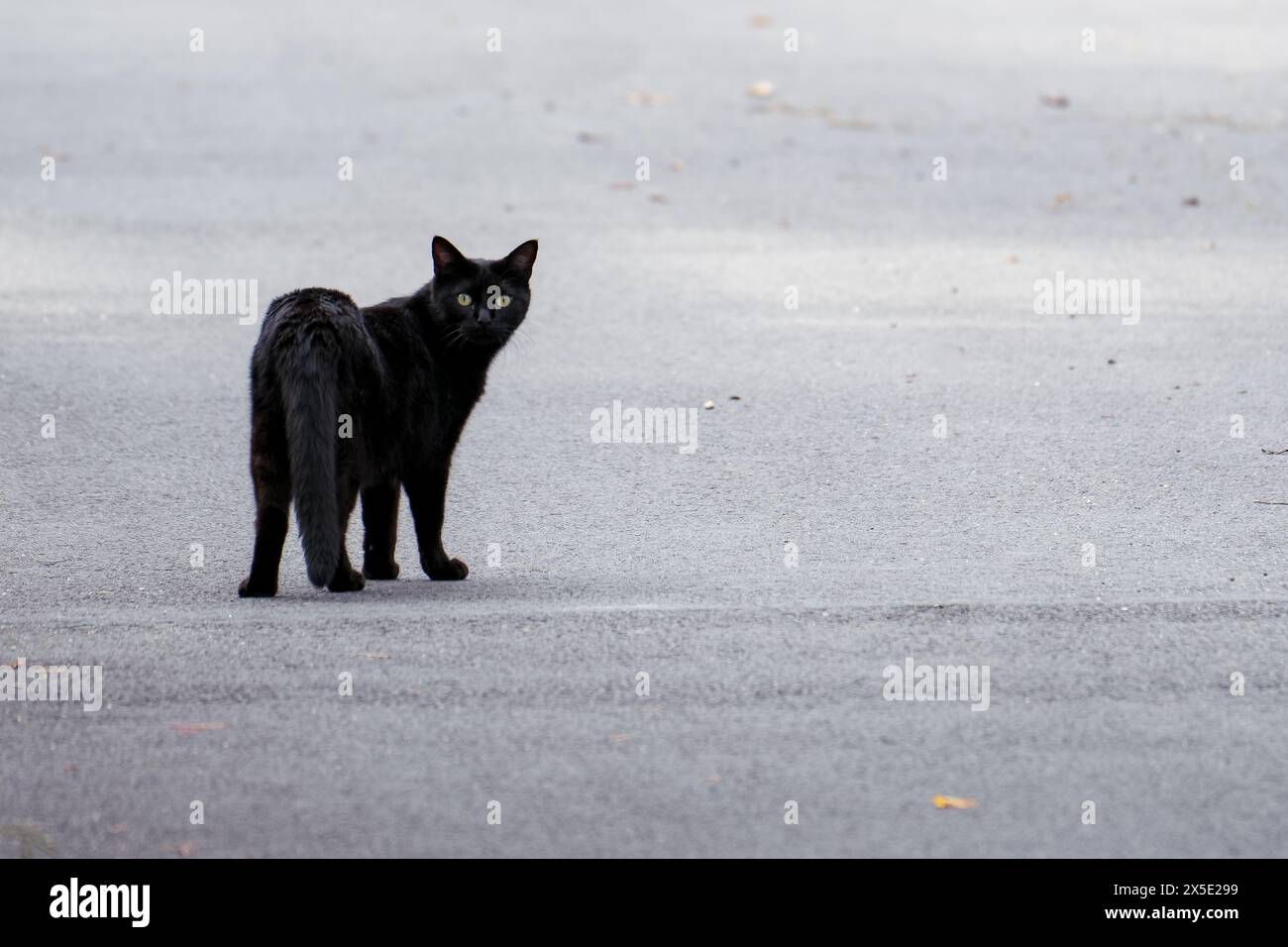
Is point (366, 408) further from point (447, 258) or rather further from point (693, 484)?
point (693, 484)

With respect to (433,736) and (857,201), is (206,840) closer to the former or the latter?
(433,736)

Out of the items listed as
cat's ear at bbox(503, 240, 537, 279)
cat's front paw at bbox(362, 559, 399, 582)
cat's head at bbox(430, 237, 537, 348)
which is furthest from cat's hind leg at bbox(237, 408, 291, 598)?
cat's ear at bbox(503, 240, 537, 279)

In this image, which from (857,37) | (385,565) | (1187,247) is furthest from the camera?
Result: (857,37)

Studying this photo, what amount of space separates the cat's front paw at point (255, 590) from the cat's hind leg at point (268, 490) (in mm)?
13

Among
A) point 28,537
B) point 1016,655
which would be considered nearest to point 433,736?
point 1016,655

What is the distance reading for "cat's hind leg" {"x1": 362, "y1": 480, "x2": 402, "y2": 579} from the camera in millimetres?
6066

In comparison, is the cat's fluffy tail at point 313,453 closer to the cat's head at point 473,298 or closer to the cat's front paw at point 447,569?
the cat's front paw at point 447,569

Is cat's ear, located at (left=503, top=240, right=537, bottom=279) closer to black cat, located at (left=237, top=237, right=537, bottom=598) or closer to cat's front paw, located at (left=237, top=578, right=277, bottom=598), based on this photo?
black cat, located at (left=237, top=237, right=537, bottom=598)

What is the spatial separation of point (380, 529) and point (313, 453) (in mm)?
692

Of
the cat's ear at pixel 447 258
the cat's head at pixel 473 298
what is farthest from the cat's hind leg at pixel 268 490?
the cat's ear at pixel 447 258

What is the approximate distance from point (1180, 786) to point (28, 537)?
4.23 m

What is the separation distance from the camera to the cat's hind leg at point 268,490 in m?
5.70

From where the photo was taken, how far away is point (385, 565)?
20.4 ft

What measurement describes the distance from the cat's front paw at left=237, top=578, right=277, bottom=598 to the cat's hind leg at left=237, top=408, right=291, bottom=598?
0.5 inches
